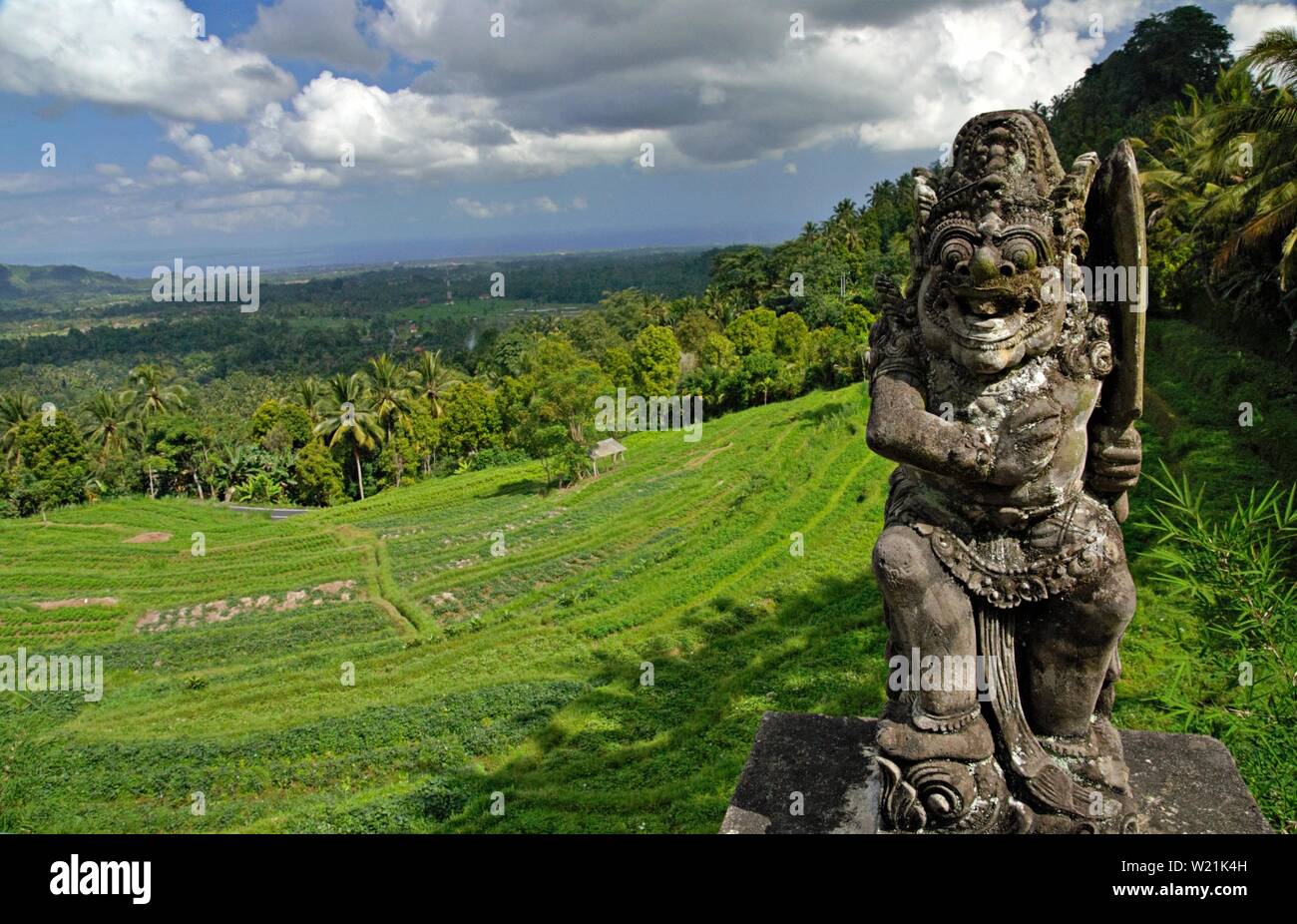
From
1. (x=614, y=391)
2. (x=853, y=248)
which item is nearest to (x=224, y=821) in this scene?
(x=614, y=391)

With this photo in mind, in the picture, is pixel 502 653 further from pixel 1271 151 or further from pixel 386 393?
pixel 386 393

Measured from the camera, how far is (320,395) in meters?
52.8

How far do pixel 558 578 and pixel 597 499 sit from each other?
367 inches

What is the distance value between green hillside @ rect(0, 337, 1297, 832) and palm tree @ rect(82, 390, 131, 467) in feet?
49.7

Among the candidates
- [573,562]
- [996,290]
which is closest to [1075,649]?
[996,290]

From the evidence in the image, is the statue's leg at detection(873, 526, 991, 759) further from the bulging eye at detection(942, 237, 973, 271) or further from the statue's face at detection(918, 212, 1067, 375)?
the bulging eye at detection(942, 237, 973, 271)

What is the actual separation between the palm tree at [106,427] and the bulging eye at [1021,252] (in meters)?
53.1

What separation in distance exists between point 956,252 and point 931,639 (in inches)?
76.3

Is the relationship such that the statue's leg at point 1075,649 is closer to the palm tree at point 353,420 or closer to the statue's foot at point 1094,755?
the statue's foot at point 1094,755
